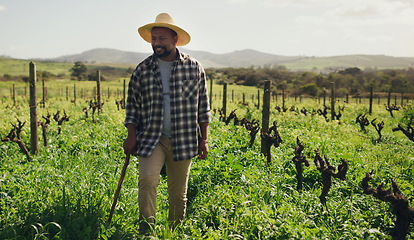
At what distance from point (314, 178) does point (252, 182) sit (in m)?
1.53

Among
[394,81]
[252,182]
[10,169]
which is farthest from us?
[394,81]

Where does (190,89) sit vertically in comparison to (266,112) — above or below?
above

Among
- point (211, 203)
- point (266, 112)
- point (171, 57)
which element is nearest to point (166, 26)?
point (171, 57)

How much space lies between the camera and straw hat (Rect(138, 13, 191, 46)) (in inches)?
124

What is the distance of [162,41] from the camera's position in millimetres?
3174

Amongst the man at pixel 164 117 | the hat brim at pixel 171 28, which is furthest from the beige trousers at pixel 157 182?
the hat brim at pixel 171 28

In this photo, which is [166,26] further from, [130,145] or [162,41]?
[130,145]

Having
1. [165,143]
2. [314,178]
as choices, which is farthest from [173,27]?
[314,178]

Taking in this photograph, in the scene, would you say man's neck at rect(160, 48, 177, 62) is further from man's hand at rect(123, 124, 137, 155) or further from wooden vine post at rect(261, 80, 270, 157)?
wooden vine post at rect(261, 80, 270, 157)

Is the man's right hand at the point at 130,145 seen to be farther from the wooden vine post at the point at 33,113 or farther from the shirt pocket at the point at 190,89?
the wooden vine post at the point at 33,113

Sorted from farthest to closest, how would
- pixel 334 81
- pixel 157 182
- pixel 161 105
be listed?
pixel 334 81 < pixel 161 105 < pixel 157 182

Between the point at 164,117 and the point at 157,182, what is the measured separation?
71 centimetres

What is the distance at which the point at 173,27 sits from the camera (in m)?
3.17

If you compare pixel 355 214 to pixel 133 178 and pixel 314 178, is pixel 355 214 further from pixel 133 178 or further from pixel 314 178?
pixel 133 178
